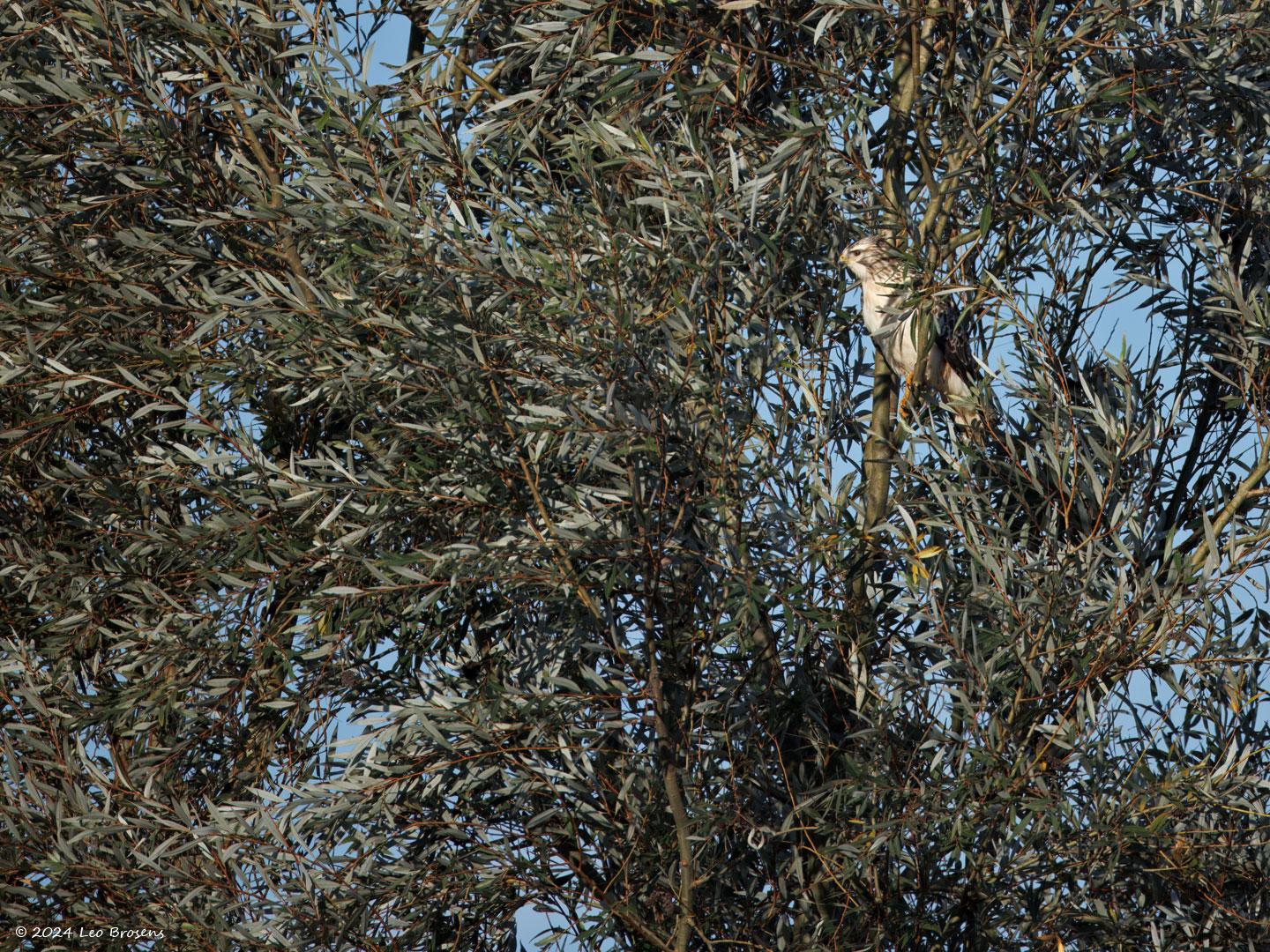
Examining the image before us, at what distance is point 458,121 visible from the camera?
6.75 metres

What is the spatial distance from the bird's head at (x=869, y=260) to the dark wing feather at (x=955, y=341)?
0.37 meters

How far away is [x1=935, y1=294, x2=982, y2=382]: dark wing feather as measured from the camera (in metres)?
6.21

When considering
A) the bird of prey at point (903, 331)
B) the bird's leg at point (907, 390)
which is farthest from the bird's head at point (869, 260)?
the bird's leg at point (907, 390)

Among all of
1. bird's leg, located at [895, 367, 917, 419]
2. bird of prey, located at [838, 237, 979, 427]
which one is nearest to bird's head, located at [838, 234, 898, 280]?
bird of prey, located at [838, 237, 979, 427]

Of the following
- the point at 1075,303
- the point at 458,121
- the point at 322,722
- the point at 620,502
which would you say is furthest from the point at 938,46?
the point at 322,722

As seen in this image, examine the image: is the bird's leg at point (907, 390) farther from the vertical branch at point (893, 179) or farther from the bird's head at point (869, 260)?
the bird's head at point (869, 260)

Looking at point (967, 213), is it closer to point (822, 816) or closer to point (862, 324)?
point (862, 324)

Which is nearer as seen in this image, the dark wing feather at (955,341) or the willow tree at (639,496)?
the willow tree at (639,496)

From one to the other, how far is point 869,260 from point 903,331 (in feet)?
1.09

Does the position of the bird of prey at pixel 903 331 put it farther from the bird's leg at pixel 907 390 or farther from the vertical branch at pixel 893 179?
the vertical branch at pixel 893 179

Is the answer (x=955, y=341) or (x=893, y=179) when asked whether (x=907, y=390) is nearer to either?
(x=955, y=341)

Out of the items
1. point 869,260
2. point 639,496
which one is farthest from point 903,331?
point 639,496

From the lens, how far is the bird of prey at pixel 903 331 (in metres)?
5.82

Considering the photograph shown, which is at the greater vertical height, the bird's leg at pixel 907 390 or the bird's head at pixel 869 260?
the bird's head at pixel 869 260
